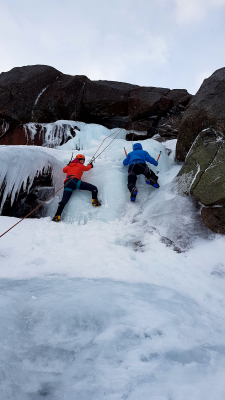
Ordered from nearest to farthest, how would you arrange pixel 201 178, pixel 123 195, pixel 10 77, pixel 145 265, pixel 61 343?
1. pixel 61 343
2. pixel 145 265
3. pixel 201 178
4. pixel 123 195
5. pixel 10 77

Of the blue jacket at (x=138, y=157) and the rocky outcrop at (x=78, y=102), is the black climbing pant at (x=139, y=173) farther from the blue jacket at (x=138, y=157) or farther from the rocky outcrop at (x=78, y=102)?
the rocky outcrop at (x=78, y=102)

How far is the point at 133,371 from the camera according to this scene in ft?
4.02

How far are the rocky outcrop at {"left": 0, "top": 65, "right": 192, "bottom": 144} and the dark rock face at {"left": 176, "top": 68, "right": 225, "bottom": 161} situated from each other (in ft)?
10.1

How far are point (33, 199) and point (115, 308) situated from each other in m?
3.72

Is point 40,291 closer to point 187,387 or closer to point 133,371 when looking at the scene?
point 133,371

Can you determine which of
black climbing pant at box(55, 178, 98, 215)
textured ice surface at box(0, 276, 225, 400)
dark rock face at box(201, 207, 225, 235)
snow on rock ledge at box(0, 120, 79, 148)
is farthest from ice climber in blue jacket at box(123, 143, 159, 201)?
snow on rock ledge at box(0, 120, 79, 148)

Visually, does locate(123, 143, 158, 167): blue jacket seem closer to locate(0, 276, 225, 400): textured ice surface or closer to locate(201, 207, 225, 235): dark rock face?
locate(201, 207, 225, 235): dark rock face

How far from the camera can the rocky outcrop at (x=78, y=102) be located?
851 cm

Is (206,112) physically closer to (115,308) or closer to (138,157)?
(138,157)

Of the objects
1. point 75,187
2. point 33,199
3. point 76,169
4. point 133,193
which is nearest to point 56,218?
point 75,187

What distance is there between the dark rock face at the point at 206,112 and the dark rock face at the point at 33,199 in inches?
138

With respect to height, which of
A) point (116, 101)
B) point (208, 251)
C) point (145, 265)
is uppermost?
point (116, 101)

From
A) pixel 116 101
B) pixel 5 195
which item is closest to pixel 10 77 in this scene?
pixel 116 101

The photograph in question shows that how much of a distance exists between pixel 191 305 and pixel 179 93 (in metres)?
9.28
